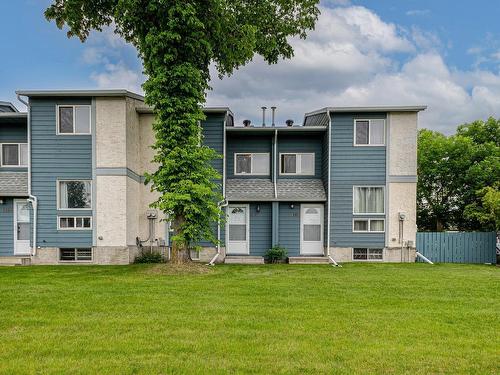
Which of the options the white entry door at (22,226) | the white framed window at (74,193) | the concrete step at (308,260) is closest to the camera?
the white framed window at (74,193)

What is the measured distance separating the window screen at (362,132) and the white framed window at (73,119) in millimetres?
10568

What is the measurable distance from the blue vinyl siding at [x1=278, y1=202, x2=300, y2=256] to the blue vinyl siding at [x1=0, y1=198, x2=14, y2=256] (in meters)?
10.7

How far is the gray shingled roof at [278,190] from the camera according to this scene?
15156 millimetres

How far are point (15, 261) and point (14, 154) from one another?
171 inches

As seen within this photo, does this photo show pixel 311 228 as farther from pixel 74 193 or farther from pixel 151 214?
pixel 74 193

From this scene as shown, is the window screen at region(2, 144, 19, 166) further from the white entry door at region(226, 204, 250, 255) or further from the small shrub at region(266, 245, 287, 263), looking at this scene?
the small shrub at region(266, 245, 287, 263)

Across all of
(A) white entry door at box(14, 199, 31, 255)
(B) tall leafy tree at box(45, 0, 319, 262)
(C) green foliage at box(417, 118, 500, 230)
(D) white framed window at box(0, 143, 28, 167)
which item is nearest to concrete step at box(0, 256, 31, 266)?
(A) white entry door at box(14, 199, 31, 255)

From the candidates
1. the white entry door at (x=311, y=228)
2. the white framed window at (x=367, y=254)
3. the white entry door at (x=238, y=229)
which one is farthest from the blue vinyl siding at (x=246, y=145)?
the white framed window at (x=367, y=254)

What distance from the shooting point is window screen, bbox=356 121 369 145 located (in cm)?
1501

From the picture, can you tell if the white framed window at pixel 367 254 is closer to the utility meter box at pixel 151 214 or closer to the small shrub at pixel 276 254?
the small shrub at pixel 276 254

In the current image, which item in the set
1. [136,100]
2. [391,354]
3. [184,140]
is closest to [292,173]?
[184,140]

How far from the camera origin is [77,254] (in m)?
14.1

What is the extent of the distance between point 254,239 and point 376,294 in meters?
7.86

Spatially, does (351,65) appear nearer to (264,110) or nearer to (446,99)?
(264,110)
